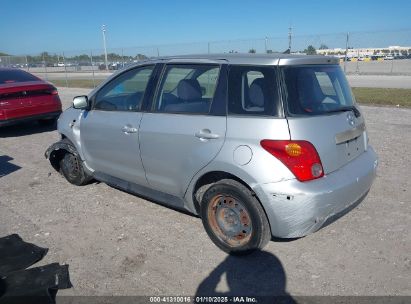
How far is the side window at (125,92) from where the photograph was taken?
14.0 feet

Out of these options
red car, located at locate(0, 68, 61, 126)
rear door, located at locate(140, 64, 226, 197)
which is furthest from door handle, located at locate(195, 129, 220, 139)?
red car, located at locate(0, 68, 61, 126)

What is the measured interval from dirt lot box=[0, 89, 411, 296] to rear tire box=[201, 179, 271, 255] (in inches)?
5.7

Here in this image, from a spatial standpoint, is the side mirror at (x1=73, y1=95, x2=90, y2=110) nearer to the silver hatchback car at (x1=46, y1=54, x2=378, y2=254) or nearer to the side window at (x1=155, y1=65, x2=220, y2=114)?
the silver hatchback car at (x1=46, y1=54, x2=378, y2=254)

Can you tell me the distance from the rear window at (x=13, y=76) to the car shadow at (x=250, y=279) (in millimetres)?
7491

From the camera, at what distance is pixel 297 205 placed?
3.07 metres

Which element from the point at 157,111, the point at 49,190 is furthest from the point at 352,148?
the point at 49,190

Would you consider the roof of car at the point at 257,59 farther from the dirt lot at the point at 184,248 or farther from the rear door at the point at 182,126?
the dirt lot at the point at 184,248

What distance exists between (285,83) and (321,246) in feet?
5.21

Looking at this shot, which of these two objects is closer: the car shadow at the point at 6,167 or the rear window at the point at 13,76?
the car shadow at the point at 6,167

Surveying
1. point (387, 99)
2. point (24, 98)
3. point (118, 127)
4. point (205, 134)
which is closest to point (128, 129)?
point (118, 127)

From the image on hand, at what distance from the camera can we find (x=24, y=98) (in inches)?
337

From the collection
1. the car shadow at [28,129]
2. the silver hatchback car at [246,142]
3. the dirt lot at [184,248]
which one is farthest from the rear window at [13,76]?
the silver hatchback car at [246,142]

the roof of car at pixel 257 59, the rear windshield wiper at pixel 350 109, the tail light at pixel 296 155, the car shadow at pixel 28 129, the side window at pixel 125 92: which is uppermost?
the roof of car at pixel 257 59

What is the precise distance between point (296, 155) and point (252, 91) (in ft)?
2.36
